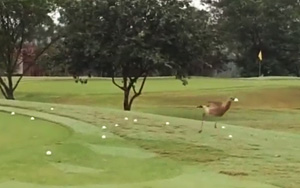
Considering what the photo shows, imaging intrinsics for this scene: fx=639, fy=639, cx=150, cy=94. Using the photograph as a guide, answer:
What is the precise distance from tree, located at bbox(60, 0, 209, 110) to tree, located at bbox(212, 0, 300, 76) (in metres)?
27.9

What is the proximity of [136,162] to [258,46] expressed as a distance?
152 feet

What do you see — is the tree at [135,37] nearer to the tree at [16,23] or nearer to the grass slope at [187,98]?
the grass slope at [187,98]

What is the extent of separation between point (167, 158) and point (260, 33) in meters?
45.6

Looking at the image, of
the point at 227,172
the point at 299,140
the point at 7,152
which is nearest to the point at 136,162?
the point at 227,172

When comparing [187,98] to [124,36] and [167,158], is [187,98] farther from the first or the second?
[167,158]

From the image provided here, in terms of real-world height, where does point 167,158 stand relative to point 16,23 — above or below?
below

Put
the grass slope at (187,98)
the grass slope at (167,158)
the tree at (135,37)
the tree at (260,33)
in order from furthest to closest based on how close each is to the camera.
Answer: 1. the tree at (260,33)
2. the grass slope at (187,98)
3. the tree at (135,37)
4. the grass slope at (167,158)

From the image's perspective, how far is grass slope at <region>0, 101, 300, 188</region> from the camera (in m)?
6.30

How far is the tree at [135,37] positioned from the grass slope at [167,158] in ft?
32.3

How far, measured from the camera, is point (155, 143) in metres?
8.85

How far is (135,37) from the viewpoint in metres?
20.5

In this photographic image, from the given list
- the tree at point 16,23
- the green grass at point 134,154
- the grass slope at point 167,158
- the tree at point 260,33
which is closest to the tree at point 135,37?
the tree at point 16,23

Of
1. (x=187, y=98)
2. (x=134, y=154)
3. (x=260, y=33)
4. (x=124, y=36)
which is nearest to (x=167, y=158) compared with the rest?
(x=134, y=154)

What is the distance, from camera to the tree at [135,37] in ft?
68.3
